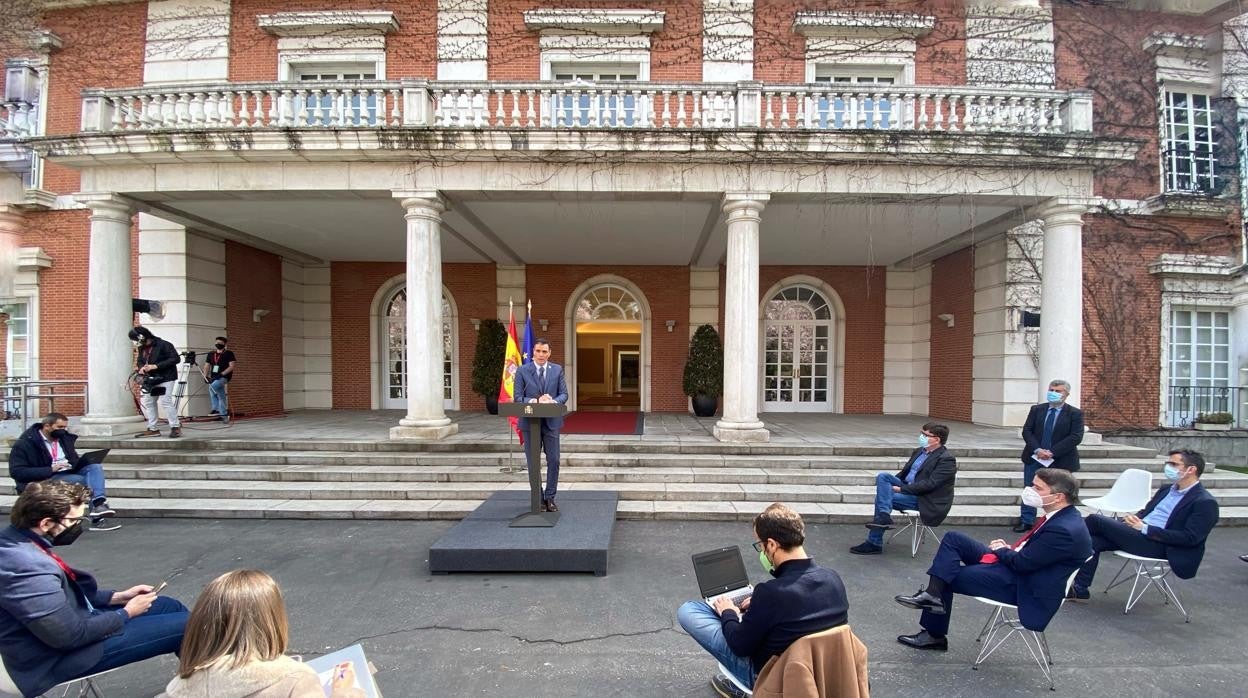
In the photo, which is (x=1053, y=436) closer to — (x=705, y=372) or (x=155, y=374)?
(x=705, y=372)

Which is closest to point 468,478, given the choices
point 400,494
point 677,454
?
point 400,494

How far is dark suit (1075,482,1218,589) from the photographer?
3.71 metres

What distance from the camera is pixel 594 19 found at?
1030 centimetres

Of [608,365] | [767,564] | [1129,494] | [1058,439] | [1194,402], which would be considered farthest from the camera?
[608,365]

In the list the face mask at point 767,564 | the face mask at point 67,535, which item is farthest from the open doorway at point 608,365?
the face mask at point 767,564

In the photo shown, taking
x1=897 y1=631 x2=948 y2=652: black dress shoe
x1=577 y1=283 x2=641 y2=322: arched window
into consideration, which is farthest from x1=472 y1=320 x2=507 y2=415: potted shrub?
x1=897 y1=631 x2=948 y2=652: black dress shoe

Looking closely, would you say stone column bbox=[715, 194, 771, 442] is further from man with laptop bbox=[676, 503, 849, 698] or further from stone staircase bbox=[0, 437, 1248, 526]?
man with laptop bbox=[676, 503, 849, 698]

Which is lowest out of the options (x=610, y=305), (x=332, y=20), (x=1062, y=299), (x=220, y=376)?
(x=220, y=376)

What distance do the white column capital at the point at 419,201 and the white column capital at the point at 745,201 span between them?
15.0 ft

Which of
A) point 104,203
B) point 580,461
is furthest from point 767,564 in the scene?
point 104,203

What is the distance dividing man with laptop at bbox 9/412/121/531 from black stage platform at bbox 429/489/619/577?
14.0 ft

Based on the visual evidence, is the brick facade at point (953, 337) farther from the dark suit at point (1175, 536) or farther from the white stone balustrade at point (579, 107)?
the dark suit at point (1175, 536)

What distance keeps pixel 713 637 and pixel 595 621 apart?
1404 millimetres

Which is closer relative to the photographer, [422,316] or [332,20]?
[422,316]
